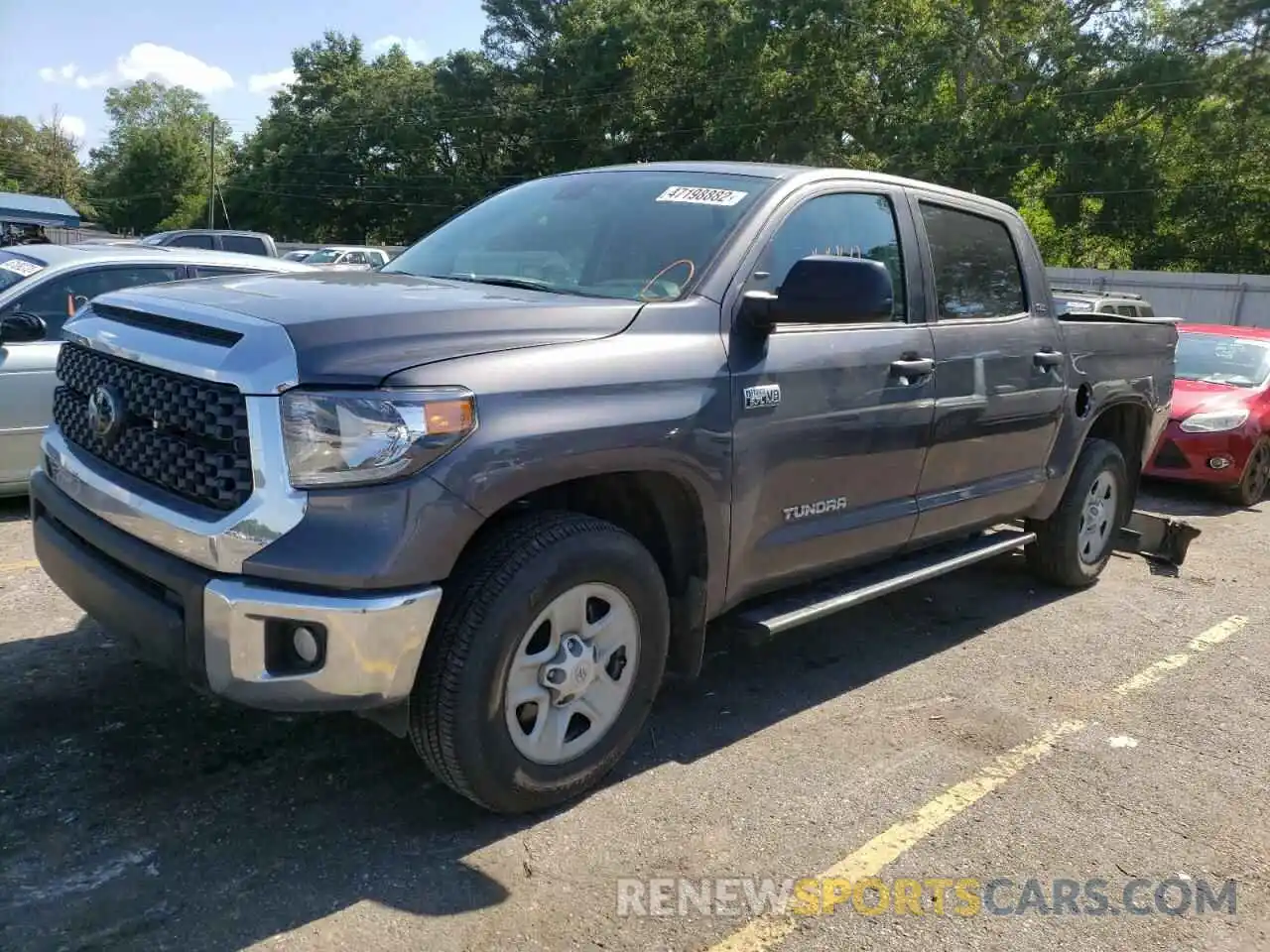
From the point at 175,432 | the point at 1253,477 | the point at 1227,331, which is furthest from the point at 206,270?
the point at 1227,331

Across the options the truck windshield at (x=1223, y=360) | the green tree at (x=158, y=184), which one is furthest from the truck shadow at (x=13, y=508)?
the green tree at (x=158, y=184)

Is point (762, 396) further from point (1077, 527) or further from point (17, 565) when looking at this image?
point (17, 565)

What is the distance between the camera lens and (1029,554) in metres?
5.70

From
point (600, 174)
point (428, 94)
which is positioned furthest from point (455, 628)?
point (428, 94)

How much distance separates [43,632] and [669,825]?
2.74 m

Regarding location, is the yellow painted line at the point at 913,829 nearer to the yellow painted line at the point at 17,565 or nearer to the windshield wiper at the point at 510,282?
the windshield wiper at the point at 510,282

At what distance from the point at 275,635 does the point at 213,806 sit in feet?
2.60

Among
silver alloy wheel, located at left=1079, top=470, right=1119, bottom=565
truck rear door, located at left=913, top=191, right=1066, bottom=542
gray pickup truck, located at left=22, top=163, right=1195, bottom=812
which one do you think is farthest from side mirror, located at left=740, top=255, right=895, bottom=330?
silver alloy wheel, located at left=1079, top=470, right=1119, bottom=565

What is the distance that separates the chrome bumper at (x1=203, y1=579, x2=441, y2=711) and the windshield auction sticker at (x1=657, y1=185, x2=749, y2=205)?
182 centimetres

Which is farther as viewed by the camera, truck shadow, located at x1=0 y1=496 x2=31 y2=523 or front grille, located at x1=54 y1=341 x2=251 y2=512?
truck shadow, located at x1=0 y1=496 x2=31 y2=523

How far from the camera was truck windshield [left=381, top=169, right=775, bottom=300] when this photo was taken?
3.54 m

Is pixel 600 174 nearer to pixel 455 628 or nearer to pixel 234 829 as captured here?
pixel 455 628

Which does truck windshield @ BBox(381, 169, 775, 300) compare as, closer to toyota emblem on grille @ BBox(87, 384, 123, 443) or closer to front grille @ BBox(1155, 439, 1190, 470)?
toyota emblem on grille @ BBox(87, 384, 123, 443)

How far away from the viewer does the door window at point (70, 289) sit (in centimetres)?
612
